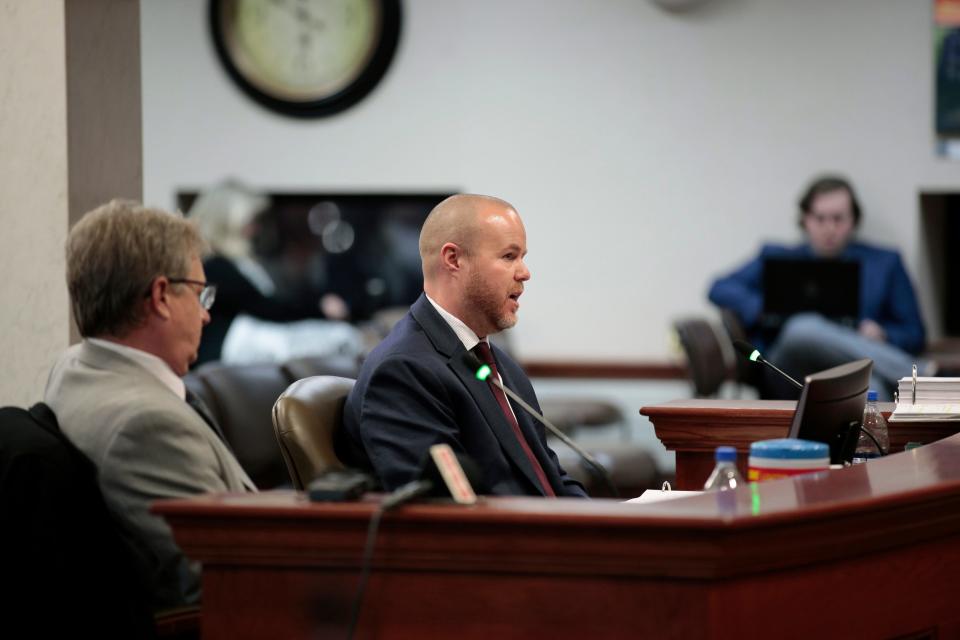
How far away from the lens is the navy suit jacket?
2.48 metres

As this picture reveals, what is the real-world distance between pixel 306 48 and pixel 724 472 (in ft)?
18.7

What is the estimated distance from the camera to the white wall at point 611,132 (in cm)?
678

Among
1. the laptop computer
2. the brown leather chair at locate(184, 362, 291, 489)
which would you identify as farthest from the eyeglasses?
the laptop computer

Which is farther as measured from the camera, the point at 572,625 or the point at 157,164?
the point at 157,164

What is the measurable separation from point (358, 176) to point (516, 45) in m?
1.08

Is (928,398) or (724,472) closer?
(724,472)

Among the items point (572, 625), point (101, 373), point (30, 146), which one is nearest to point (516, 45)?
point (30, 146)

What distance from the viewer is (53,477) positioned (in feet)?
6.04

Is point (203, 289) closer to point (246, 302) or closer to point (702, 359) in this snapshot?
point (246, 302)

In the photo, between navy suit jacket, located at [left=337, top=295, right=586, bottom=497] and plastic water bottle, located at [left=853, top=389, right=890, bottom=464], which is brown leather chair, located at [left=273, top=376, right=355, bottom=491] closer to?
navy suit jacket, located at [left=337, top=295, right=586, bottom=497]

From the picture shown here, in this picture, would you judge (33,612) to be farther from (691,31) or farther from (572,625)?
(691,31)

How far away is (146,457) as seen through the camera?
1975 millimetres

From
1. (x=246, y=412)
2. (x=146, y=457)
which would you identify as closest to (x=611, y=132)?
(x=246, y=412)

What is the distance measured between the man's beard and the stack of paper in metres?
0.86
